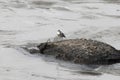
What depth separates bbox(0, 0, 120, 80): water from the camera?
30.8ft

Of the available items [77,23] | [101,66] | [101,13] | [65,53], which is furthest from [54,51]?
[101,13]

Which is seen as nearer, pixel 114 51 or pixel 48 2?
pixel 114 51

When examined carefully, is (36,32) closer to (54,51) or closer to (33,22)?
(33,22)

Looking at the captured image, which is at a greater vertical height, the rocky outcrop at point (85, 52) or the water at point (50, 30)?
the rocky outcrop at point (85, 52)

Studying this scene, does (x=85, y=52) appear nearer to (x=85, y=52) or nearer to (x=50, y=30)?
(x=85, y=52)

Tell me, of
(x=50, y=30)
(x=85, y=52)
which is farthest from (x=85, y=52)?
(x=50, y=30)

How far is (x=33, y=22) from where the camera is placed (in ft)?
48.9

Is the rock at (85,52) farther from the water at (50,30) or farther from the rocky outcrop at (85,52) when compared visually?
the water at (50,30)

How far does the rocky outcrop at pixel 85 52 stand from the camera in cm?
984

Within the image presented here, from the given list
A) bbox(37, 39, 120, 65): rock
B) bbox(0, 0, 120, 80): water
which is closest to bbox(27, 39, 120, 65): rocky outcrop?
bbox(37, 39, 120, 65): rock

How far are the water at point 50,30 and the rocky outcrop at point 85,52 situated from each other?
15 cm

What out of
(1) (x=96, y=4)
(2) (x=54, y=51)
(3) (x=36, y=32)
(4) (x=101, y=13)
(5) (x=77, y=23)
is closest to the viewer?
(2) (x=54, y=51)

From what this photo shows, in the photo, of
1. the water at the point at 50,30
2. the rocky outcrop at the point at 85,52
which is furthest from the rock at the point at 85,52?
the water at the point at 50,30

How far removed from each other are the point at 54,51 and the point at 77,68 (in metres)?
0.96
